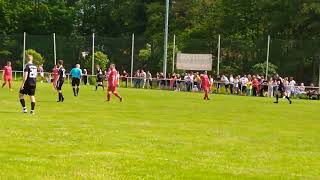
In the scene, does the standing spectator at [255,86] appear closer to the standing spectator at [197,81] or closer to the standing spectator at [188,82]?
the standing spectator at [197,81]

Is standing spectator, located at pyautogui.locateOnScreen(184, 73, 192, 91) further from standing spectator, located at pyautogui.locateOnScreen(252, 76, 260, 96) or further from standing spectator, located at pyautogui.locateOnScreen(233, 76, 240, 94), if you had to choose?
standing spectator, located at pyautogui.locateOnScreen(252, 76, 260, 96)

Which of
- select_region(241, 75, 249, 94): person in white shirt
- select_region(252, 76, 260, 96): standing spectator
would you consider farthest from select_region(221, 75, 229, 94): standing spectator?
select_region(252, 76, 260, 96): standing spectator

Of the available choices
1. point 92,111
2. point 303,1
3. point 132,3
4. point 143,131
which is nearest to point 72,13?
point 132,3

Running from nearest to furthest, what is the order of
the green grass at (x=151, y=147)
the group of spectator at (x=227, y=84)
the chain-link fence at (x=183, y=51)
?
the green grass at (x=151, y=147)
the group of spectator at (x=227, y=84)
the chain-link fence at (x=183, y=51)

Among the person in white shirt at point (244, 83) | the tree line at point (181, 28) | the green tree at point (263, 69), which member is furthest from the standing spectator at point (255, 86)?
the tree line at point (181, 28)

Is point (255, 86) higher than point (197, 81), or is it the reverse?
point (197, 81)

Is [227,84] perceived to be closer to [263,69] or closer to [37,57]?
[263,69]

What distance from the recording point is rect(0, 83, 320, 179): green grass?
10180 mm

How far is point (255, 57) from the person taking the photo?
5269 centimetres

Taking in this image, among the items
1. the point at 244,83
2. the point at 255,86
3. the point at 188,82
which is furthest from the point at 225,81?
the point at 255,86

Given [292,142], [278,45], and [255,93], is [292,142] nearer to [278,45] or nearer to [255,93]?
[255,93]

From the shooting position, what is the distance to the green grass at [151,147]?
10180mm

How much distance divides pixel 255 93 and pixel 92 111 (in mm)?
25821

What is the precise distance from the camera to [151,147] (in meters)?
13.1
